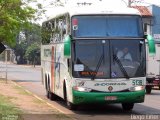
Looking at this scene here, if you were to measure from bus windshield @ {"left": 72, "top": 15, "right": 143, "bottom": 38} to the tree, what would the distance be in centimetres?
162

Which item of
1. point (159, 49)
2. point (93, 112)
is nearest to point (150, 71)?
point (159, 49)

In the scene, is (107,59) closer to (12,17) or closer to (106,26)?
(106,26)

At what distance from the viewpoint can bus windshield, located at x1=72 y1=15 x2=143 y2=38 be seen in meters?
17.2

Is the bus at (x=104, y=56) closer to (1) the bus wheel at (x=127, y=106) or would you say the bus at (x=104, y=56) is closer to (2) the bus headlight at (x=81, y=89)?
(2) the bus headlight at (x=81, y=89)

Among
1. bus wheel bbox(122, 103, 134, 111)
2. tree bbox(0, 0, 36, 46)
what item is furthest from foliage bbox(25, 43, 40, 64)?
tree bbox(0, 0, 36, 46)

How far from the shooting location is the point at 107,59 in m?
16.8

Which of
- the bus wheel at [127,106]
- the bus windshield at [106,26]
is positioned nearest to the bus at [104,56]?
the bus windshield at [106,26]

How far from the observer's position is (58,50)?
2011 cm

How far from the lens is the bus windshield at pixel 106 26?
17172 mm

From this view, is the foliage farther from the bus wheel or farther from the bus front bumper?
the bus front bumper

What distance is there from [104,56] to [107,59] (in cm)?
14

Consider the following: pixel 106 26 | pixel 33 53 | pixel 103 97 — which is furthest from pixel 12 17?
Result: pixel 33 53


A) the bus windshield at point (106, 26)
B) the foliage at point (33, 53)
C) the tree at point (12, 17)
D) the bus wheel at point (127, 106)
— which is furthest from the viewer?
the foliage at point (33, 53)

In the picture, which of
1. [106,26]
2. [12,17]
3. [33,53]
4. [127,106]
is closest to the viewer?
[12,17]
